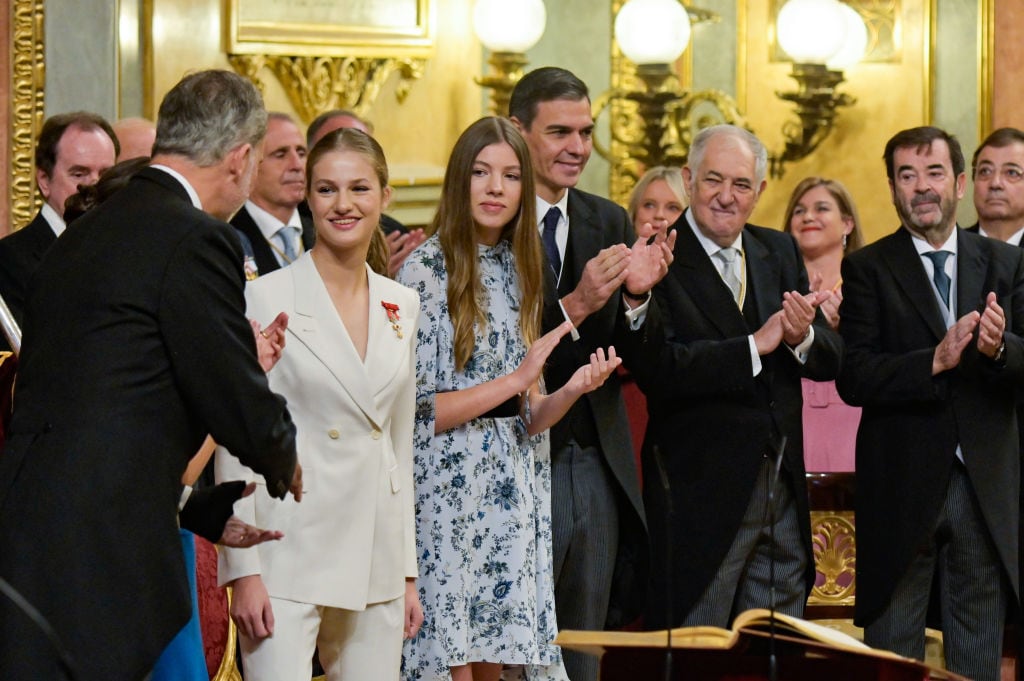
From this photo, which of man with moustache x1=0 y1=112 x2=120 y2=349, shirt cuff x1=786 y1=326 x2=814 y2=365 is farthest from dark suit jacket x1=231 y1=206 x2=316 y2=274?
shirt cuff x1=786 y1=326 x2=814 y2=365

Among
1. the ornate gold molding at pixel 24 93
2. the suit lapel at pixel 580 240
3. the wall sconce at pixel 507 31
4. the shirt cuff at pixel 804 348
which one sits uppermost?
the wall sconce at pixel 507 31

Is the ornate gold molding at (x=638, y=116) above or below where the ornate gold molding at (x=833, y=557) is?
above

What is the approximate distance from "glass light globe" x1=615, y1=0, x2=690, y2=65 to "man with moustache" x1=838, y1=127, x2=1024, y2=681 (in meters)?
2.66

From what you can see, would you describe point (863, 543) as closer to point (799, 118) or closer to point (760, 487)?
point (760, 487)

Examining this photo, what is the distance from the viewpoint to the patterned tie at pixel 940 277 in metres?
4.91

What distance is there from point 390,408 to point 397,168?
3847mm

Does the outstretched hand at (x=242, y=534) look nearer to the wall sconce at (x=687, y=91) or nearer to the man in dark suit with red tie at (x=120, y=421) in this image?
the man in dark suit with red tie at (x=120, y=421)

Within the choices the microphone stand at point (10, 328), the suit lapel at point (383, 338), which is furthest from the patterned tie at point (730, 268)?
the microphone stand at point (10, 328)

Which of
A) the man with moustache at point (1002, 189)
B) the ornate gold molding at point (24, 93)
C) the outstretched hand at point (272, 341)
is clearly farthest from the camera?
the ornate gold molding at point (24, 93)

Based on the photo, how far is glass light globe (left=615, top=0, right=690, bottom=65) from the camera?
744 centimetres

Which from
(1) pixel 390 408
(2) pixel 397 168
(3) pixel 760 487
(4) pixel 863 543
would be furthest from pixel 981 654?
(2) pixel 397 168

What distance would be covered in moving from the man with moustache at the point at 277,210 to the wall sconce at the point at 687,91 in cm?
242

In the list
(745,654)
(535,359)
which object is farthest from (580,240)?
(745,654)

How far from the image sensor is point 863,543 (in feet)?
16.0
